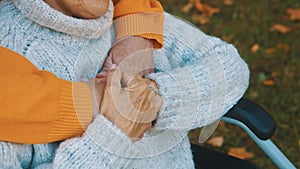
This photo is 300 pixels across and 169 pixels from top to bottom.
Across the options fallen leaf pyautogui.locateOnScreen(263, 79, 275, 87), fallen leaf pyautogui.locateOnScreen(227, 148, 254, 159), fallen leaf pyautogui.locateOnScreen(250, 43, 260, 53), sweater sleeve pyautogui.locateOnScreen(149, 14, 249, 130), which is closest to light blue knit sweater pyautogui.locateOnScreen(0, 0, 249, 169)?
sweater sleeve pyautogui.locateOnScreen(149, 14, 249, 130)

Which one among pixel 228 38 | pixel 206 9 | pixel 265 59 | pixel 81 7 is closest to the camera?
pixel 81 7

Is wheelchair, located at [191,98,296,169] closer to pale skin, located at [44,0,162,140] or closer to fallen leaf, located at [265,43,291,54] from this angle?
pale skin, located at [44,0,162,140]

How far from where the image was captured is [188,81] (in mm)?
1358

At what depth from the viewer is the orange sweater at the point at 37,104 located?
40.9 inches

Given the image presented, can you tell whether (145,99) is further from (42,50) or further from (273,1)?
(273,1)

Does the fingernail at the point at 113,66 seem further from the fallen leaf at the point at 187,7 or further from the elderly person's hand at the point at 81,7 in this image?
the fallen leaf at the point at 187,7

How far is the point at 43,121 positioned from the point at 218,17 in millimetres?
2524

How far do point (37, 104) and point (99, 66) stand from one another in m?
0.31

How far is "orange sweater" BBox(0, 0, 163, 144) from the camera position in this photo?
1.04m

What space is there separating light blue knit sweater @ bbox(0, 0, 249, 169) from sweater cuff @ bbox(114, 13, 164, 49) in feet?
0.11

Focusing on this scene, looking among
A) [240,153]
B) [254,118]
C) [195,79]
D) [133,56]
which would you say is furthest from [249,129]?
[240,153]

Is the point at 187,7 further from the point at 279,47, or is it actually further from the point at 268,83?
the point at 268,83

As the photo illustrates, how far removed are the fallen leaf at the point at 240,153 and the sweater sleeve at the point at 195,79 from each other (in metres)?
1.09

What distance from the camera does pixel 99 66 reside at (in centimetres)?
134
